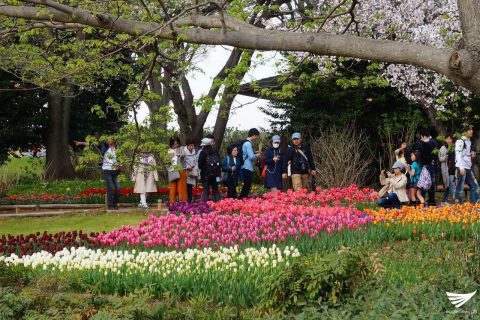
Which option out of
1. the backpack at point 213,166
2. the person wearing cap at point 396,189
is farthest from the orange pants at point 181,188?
the person wearing cap at point 396,189

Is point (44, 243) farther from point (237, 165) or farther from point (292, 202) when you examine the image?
point (237, 165)

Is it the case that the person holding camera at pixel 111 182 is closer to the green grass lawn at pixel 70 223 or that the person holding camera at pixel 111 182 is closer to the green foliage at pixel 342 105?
the green grass lawn at pixel 70 223

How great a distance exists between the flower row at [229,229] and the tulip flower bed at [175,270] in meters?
0.61

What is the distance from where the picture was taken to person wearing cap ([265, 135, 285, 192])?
18.2 meters

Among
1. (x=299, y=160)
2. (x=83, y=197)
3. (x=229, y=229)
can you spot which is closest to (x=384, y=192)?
(x=299, y=160)

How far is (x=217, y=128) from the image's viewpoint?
88.6 ft

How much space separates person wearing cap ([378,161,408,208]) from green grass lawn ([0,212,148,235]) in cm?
530

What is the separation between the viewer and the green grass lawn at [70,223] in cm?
1644

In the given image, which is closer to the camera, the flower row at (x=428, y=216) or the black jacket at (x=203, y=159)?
the flower row at (x=428, y=216)

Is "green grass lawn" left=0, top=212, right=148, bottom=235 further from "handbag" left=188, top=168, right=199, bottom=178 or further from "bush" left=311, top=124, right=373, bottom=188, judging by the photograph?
"bush" left=311, top=124, right=373, bottom=188

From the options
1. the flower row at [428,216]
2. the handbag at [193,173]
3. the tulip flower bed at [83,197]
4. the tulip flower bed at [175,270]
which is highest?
the handbag at [193,173]

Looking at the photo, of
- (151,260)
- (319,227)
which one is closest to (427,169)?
(319,227)

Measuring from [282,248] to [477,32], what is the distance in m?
4.80

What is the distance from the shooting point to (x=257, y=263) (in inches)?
349
